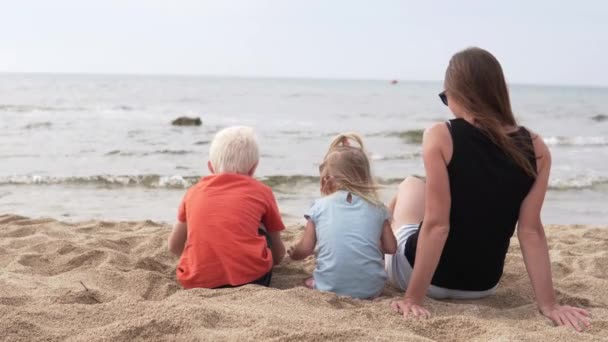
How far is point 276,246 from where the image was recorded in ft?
12.3

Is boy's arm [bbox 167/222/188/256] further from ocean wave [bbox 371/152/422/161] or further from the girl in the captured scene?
ocean wave [bbox 371/152/422/161]

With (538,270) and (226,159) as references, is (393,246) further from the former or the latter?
(226,159)

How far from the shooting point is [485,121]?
2.81 m

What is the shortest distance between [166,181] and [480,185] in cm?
674

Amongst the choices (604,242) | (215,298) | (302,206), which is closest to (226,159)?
(215,298)

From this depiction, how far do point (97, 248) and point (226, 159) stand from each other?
1411mm

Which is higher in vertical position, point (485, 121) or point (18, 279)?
point (485, 121)

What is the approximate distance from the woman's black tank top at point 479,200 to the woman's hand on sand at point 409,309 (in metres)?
0.31

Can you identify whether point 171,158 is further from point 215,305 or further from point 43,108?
point 43,108

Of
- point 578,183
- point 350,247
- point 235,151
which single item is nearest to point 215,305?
point 350,247

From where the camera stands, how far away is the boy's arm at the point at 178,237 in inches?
141

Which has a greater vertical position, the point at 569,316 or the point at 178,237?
the point at 178,237

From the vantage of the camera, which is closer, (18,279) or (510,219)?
(510,219)

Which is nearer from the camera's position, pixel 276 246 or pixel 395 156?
pixel 276 246
